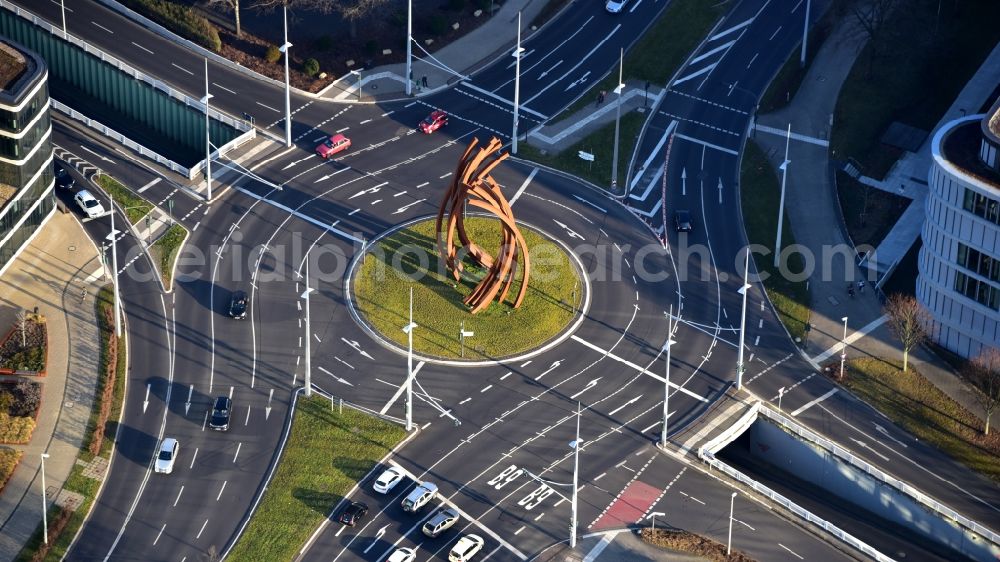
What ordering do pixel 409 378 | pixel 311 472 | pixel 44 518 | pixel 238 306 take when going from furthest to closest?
pixel 238 306 → pixel 409 378 → pixel 311 472 → pixel 44 518

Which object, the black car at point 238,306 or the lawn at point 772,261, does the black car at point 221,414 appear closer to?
the black car at point 238,306

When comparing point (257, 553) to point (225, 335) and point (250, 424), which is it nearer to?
point (250, 424)

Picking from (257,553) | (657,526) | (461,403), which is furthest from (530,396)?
(257,553)

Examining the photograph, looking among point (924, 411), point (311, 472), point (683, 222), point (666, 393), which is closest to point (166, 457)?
point (311, 472)

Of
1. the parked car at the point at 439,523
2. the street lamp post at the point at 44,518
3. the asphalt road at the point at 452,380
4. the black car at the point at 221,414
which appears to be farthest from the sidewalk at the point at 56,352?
the parked car at the point at 439,523

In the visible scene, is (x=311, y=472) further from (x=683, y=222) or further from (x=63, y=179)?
(x=683, y=222)

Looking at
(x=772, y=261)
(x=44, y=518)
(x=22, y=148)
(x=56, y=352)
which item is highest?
(x=772, y=261)

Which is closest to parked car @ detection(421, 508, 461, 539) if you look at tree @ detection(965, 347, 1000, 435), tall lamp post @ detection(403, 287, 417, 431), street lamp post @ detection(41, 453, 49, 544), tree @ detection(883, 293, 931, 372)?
tall lamp post @ detection(403, 287, 417, 431)
